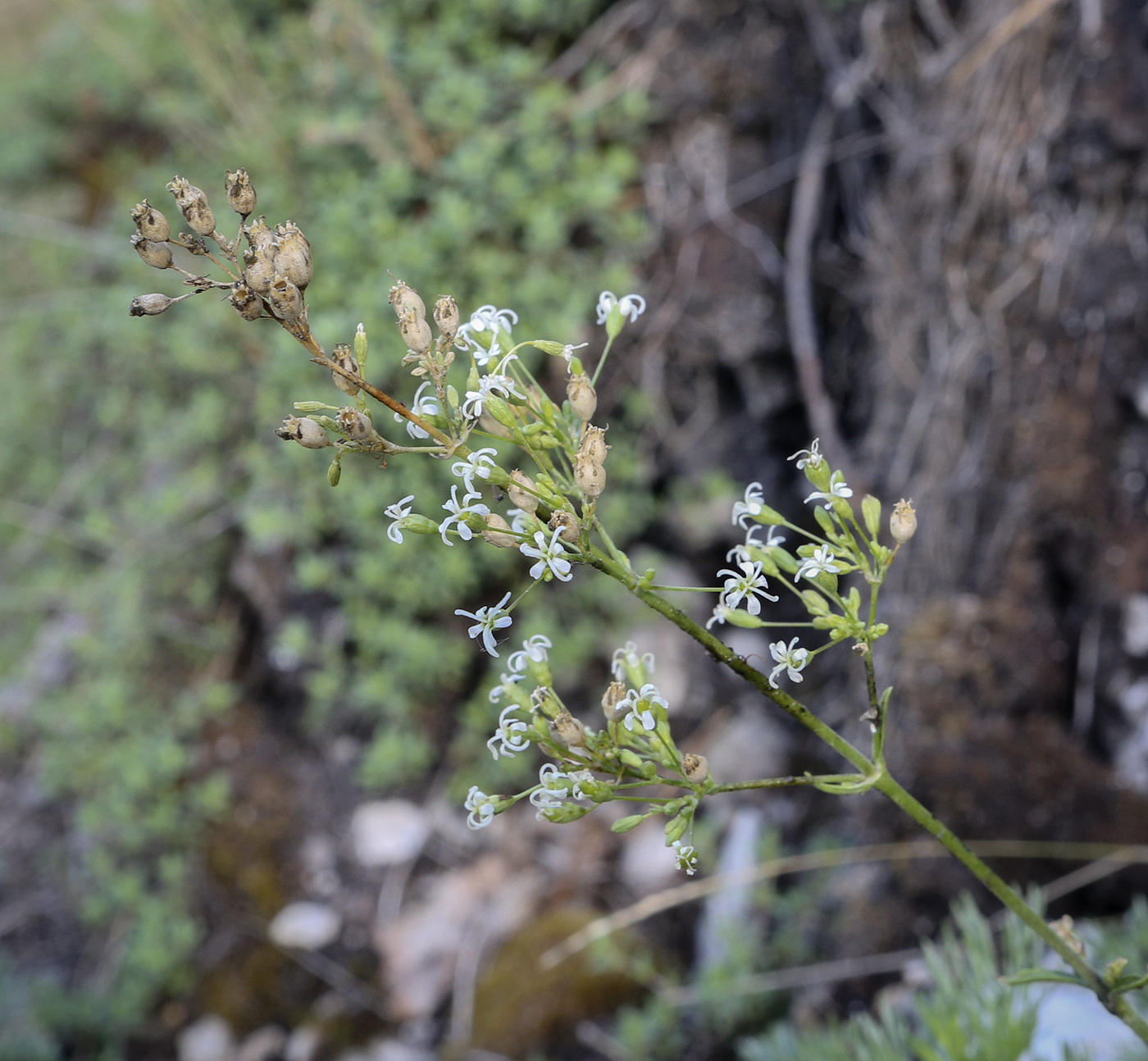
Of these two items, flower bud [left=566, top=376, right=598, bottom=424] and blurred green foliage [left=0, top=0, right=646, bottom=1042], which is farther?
blurred green foliage [left=0, top=0, right=646, bottom=1042]

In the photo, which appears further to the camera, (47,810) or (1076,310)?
(47,810)

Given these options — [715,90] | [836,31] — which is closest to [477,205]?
[715,90]

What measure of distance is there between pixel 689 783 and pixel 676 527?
1.98 m

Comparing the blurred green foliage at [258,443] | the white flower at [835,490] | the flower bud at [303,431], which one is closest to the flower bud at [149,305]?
the flower bud at [303,431]

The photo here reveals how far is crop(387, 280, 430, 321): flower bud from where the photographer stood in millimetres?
965

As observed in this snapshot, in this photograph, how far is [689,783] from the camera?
996mm

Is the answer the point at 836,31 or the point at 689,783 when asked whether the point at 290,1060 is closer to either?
the point at 689,783

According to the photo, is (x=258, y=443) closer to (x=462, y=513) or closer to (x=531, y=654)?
(x=531, y=654)

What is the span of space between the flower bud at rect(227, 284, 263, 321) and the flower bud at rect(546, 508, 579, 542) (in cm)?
32

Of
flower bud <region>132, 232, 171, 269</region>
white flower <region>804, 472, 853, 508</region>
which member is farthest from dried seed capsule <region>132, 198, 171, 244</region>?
white flower <region>804, 472, 853, 508</region>

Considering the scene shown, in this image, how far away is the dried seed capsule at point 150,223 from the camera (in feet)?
3.01

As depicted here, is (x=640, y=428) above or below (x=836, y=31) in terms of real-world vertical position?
below

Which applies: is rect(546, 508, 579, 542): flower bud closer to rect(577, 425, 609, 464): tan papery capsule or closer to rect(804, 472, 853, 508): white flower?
rect(577, 425, 609, 464): tan papery capsule

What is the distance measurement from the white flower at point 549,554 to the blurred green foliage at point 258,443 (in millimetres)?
1944
